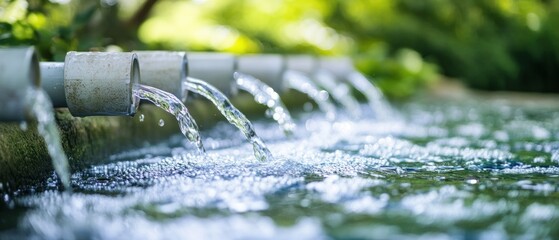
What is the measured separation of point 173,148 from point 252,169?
1.38m

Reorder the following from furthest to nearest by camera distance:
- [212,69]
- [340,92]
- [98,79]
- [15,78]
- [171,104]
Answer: [340,92] → [212,69] → [171,104] → [98,79] → [15,78]

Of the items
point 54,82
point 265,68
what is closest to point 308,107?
point 265,68

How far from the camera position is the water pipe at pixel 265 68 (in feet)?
21.4

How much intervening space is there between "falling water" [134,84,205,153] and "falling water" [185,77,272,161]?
25 cm

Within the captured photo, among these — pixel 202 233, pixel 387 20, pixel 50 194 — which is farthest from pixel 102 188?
pixel 387 20

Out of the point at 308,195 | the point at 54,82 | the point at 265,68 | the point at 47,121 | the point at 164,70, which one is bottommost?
the point at 308,195

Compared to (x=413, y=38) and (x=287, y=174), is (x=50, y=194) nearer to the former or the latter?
(x=287, y=174)

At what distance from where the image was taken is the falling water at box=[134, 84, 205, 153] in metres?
4.06

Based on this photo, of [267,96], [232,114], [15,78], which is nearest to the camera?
[15,78]

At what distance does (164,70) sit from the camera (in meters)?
4.35

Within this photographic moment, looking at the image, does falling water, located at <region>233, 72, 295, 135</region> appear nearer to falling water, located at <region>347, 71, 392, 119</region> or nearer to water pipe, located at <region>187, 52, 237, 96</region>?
water pipe, located at <region>187, 52, 237, 96</region>

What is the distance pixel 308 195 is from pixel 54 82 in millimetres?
1300

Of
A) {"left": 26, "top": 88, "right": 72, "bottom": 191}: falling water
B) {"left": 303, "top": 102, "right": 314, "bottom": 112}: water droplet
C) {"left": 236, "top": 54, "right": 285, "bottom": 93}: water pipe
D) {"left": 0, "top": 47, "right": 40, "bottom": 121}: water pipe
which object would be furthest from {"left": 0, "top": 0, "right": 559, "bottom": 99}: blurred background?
{"left": 0, "top": 47, "right": 40, "bottom": 121}: water pipe

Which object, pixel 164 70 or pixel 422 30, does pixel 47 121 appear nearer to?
pixel 164 70
